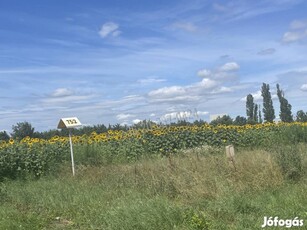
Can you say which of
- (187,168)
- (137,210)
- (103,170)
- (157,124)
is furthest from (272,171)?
(157,124)

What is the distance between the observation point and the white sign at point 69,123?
1623 centimetres

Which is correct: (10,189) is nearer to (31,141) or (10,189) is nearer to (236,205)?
(31,141)

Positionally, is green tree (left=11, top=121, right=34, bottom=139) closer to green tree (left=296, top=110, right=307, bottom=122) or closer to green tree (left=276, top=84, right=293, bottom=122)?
green tree (left=296, top=110, right=307, bottom=122)

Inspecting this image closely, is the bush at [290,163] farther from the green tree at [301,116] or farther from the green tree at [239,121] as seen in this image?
the green tree at [301,116]

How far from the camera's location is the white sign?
53.3 ft

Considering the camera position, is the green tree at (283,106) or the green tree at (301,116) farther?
the green tree at (283,106)

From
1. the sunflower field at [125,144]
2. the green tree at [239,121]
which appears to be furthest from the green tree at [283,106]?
the sunflower field at [125,144]

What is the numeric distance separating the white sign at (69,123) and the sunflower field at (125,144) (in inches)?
57.8

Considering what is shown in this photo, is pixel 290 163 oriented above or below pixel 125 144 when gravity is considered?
below

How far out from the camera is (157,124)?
24.8 metres

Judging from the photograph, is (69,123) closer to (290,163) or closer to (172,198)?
(172,198)

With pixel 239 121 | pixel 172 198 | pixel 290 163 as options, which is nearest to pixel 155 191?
pixel 172 198

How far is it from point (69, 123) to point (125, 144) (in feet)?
12.9

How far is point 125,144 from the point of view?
19.6 meters
